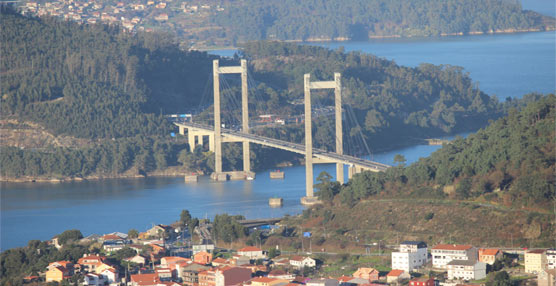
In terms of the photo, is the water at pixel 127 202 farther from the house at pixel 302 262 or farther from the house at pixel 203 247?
the house at pixel 302 262

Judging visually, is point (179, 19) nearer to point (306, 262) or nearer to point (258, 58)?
point (258, 58)

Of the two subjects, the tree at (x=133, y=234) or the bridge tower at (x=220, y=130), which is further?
the bridge tower at (x=220, y=130)

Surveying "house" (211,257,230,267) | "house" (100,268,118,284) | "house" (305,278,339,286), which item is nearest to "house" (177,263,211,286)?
"house" (211,257,230,267)

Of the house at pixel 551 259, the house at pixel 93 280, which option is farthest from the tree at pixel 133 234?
the house at pixel 551 259

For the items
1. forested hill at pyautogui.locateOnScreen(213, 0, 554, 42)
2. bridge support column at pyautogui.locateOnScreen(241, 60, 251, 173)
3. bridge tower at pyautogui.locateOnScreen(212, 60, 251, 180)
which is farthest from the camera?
forested hill at pyautogui.locateOnScreen(213, 0, 554, 42)

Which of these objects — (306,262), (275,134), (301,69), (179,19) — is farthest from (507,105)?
(179,19)

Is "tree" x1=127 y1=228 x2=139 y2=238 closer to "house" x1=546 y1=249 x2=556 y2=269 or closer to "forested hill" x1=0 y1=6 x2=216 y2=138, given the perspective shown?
"house" x1=546 y1=249 x2=556 y2=269
